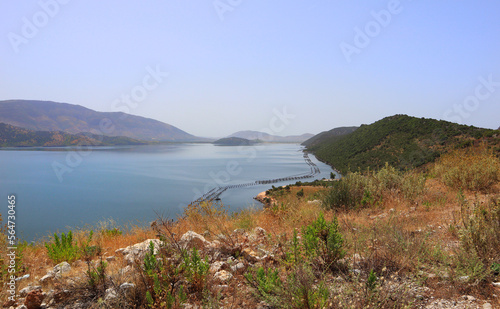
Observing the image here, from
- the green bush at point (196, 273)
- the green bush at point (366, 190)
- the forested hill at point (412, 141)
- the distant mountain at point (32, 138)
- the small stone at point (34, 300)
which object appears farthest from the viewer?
the distant mountain at point (32, 138)

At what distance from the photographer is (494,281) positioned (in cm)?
→ 270

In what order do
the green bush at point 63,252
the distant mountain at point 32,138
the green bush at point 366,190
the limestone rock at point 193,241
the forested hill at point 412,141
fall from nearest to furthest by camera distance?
1. the limestone rock at point 193,241
2. the green bush at point 63,252
3. the green bush at point 366,190
4. the forested hill at point 412,141
5. the distant mountain at point 32,138

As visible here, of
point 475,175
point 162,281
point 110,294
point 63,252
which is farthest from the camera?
point 475,175

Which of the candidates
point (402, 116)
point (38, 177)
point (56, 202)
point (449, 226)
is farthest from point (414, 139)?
point (38, 177)

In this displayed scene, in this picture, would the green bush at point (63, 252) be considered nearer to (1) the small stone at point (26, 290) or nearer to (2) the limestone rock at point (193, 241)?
(1) the small stone at point (26, 290)

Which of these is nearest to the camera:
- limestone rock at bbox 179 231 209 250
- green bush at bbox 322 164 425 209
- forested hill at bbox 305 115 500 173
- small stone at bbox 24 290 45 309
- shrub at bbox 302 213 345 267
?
small stone at bbox 24 290 45 309

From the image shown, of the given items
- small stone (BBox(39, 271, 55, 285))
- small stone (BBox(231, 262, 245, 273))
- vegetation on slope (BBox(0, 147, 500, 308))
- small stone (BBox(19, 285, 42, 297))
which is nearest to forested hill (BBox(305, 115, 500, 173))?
vegetation on slope (BBox(0, 147, 500, 308))

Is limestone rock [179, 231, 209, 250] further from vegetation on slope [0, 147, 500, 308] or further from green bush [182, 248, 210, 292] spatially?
green bush [182, 248, 210, 292]

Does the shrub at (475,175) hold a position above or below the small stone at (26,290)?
above

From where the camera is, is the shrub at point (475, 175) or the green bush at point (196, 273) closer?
the green bush at point (196, 273)

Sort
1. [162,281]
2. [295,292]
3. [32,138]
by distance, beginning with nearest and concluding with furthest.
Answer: [295,292]
[162,281]
[32,138]

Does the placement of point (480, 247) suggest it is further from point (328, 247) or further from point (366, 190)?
point (366, 190)

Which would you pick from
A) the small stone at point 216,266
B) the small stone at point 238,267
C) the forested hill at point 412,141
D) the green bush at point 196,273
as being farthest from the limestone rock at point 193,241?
the forested hill at point 412,141

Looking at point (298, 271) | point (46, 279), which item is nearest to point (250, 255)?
point (298, 271)
